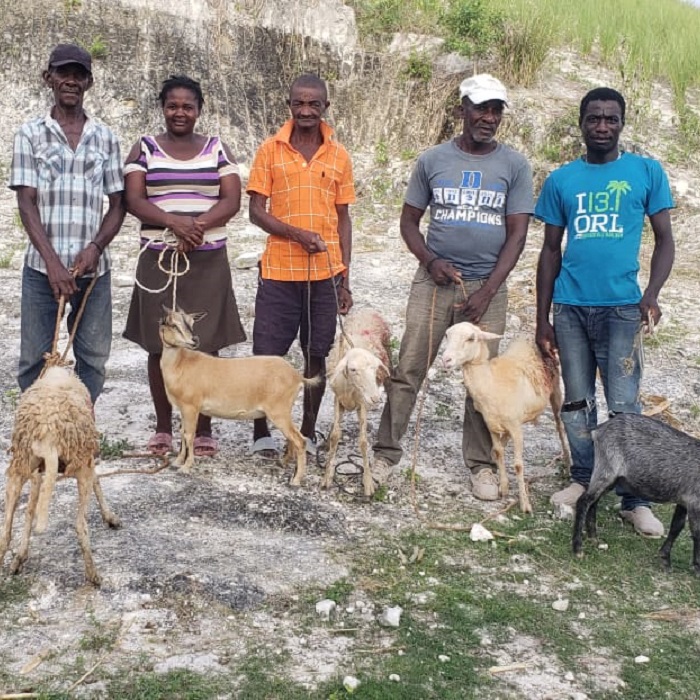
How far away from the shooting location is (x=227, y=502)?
5117mm

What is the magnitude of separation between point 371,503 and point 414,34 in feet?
36.9

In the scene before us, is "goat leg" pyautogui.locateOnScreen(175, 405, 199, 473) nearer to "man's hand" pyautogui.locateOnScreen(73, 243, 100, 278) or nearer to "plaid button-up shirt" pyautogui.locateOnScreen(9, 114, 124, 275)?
"man's hand" pyautogui.locateOnScreen(73, 243, 100, 278)

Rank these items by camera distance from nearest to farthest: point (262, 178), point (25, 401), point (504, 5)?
1. point (25, 401)
2. point (262, 178)
3. point (504, 5)

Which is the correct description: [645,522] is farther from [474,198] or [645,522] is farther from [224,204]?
[224,204]

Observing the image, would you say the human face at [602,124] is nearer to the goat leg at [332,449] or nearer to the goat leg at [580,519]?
the goat leg at [580,519]

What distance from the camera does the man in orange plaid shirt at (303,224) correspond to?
5348 millimetres

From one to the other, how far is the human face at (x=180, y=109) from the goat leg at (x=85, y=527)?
87.6 inches

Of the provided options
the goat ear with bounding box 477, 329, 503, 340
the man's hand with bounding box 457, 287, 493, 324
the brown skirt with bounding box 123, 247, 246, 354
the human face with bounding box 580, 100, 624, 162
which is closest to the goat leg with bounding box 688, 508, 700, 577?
the goat ear with bounding box 477, 329, 503, 340

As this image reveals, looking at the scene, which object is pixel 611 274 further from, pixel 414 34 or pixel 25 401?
pixel 414 34

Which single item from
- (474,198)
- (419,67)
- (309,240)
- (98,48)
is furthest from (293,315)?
(419,67)

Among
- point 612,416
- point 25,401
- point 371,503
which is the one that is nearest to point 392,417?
point 371,503

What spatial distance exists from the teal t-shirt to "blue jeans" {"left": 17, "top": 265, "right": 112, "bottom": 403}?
2.88m

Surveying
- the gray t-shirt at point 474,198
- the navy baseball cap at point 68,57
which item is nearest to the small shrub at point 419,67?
the gray t-shirt at point 474,198

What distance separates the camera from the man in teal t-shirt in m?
4.87
